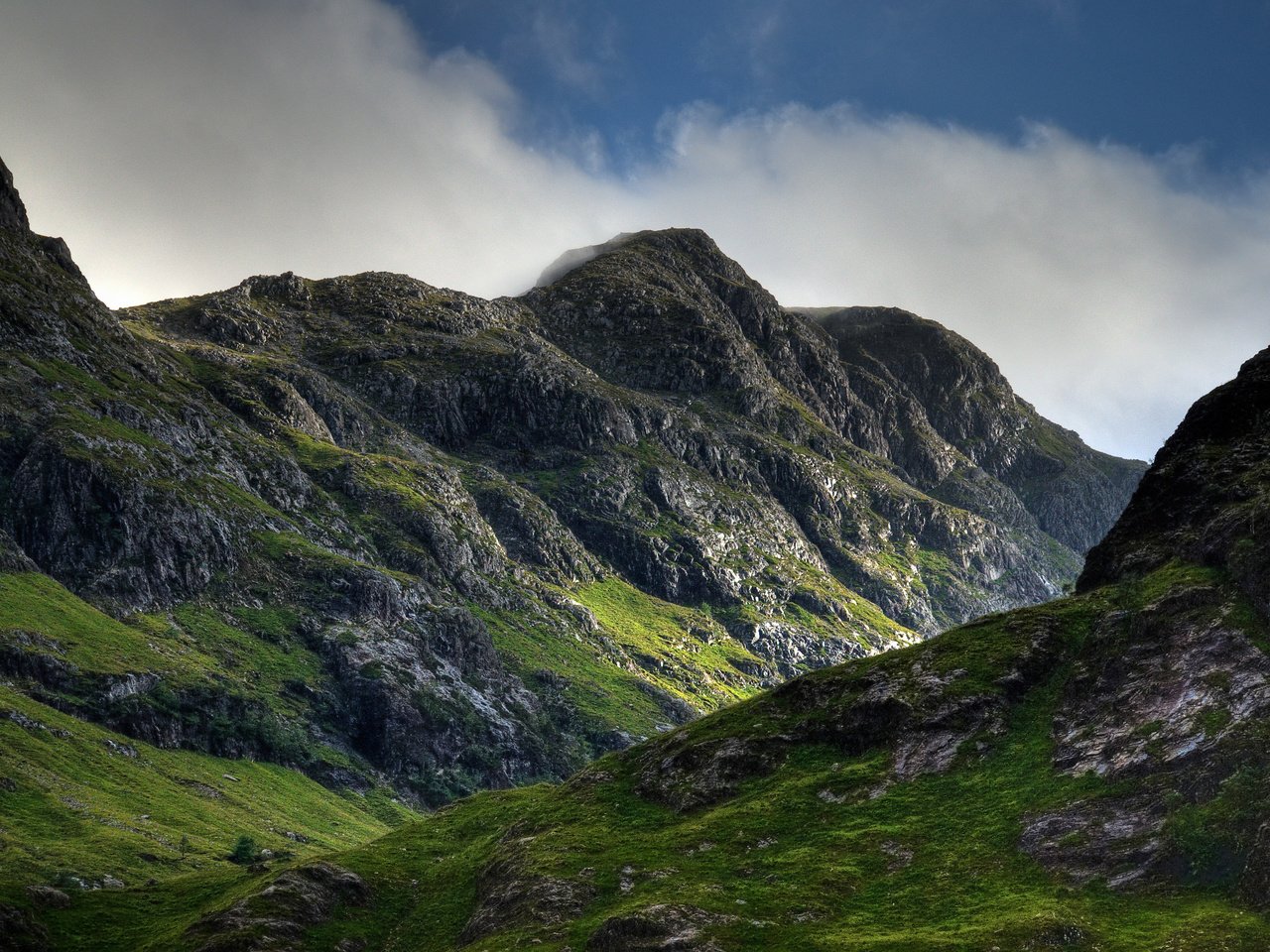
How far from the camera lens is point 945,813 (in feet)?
275

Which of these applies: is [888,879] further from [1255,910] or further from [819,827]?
[1255,910]

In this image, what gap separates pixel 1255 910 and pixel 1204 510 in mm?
55625

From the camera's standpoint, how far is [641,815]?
9975 centimetres

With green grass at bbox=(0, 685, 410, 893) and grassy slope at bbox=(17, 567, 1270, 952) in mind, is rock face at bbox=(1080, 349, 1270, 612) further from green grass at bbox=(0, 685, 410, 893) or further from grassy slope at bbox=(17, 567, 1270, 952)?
green grass at bbox=(0, 685, 410, 893)

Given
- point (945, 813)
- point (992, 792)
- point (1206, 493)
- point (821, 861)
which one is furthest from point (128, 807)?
point (1206, 493)

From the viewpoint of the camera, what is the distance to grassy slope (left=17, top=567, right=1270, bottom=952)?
217ft

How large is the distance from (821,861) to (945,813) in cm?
1108

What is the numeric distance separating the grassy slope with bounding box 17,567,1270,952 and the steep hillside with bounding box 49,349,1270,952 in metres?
0.25

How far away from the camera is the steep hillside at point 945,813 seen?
224 ft

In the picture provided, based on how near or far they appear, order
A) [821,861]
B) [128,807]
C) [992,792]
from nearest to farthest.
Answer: [821,861] → [992,792] → [128,807]

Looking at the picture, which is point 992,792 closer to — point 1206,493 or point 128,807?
point 1206,493

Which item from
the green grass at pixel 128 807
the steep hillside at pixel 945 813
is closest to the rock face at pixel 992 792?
the steep hillside at pixel 945 813

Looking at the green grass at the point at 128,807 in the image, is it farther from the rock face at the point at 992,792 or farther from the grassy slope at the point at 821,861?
the rock face at the point at 992,792

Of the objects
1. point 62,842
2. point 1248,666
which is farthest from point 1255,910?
point 62,842
